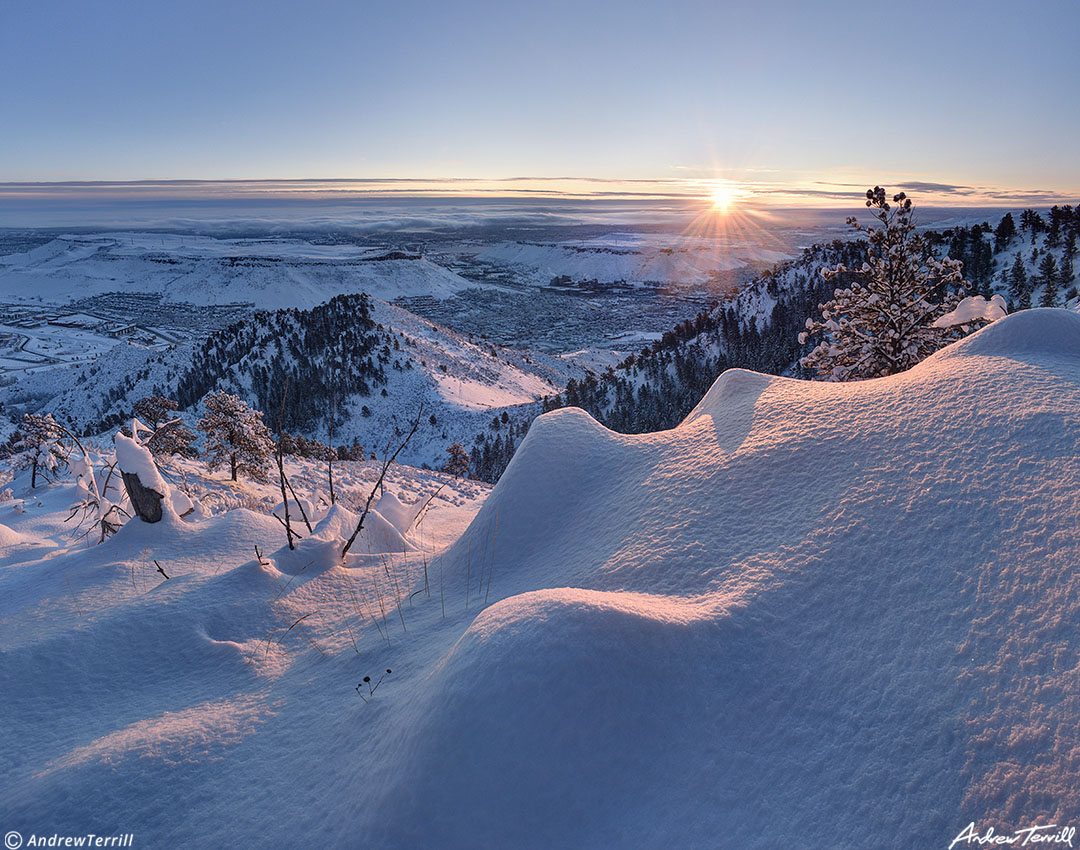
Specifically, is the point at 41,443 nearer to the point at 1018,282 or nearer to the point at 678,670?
the point at 678,670

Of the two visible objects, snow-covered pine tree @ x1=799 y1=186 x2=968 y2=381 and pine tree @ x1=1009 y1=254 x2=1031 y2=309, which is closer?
snow-covered pine tree @ x1=799 y1=186 x2=968 y2=381

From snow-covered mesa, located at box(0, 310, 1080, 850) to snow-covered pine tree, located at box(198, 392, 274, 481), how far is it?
2138 cm

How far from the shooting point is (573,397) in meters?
76.2

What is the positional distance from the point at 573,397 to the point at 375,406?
94.5 ft

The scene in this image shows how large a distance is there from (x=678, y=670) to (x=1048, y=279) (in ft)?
202

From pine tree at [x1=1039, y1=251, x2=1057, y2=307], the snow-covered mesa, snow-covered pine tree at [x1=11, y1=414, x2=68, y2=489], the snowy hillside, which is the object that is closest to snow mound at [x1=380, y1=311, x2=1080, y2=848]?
the snow-covered mesa

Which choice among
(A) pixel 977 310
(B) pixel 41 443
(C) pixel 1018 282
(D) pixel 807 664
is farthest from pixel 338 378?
(D) pixel 807 664

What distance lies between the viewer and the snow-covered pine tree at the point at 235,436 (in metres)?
25.1

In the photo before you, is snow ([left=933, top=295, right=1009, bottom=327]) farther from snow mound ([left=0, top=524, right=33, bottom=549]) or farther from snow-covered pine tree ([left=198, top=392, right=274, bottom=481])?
snow-covered pine tree ([left=198, top=392, right=274, bottom=481])

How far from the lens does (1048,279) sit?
151ft

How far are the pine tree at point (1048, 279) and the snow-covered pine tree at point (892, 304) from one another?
40.3 m

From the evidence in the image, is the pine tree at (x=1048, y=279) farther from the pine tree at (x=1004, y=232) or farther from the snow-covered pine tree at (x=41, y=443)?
the snow-covered pine tree at (x=41, y=443)

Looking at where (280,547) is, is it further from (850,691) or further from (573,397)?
(573,397)

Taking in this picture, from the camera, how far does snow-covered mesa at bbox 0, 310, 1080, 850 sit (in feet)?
8.74
